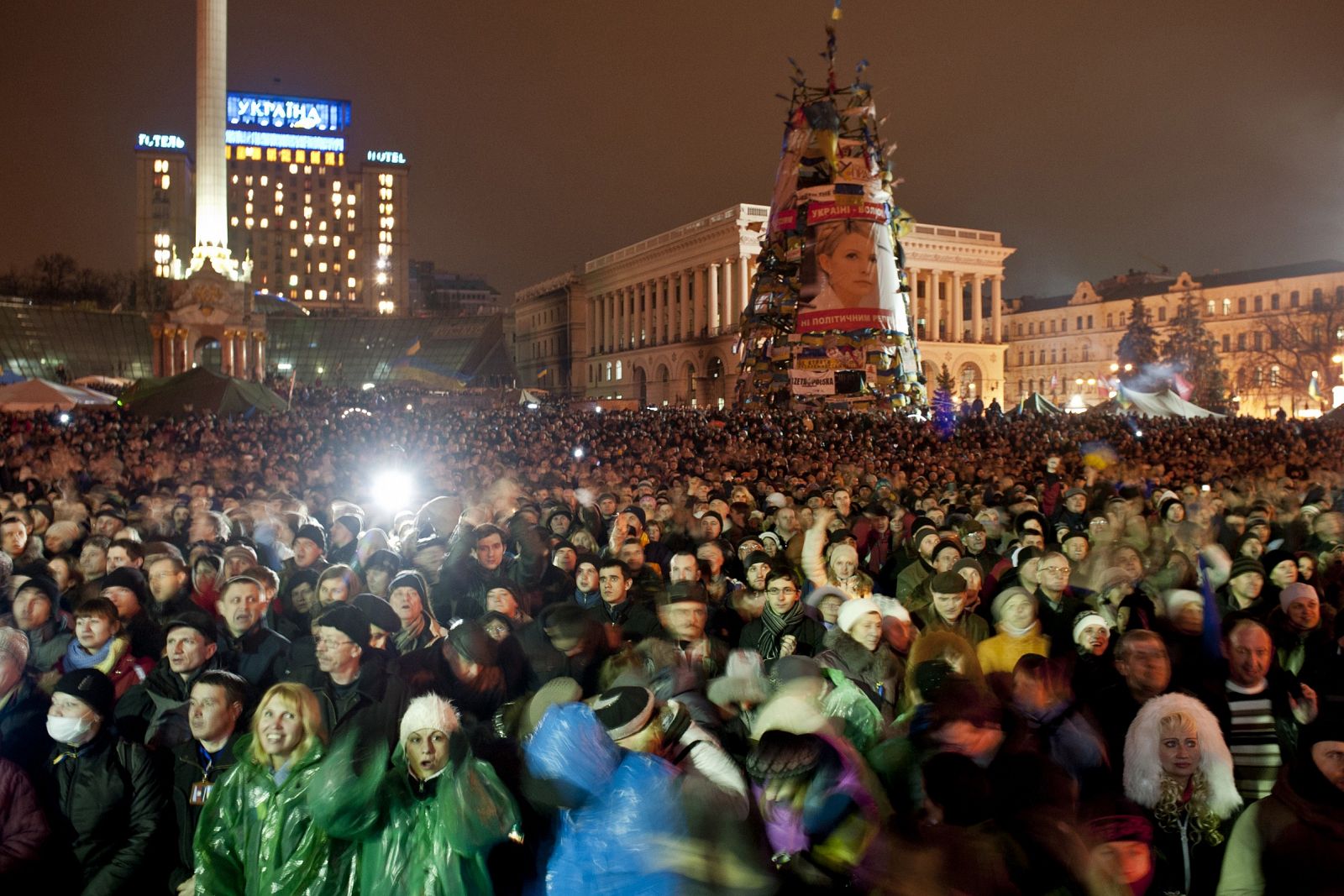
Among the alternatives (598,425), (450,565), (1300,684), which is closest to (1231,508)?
(1300,684)

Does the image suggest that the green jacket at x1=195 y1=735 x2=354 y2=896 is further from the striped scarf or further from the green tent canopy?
the green tent canopy

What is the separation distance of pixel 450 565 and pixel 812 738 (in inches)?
175

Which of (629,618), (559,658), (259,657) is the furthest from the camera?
(629,618)

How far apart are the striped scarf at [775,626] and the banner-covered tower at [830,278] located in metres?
19.3

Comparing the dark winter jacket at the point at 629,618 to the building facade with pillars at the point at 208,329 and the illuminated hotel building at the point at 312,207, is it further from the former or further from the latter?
the illuminated hotel building at the point at 312,207

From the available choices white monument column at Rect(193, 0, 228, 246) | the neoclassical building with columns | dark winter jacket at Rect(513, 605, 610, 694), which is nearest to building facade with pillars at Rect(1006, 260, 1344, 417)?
the neoclassical building with columns

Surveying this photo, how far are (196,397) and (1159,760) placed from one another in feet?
66.8

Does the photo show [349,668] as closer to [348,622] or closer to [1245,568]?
[348,622]

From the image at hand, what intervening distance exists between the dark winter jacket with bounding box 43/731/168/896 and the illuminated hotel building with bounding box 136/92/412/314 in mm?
114464

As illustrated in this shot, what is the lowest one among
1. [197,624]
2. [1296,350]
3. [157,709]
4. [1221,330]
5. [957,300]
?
[157,709]

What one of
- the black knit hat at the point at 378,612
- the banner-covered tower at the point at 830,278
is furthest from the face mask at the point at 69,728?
the banner-covered tower at the point at 830,278

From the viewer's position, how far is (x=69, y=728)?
3.79 meters

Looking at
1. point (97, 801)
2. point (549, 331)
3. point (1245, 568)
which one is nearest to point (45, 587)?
point (97, 801)

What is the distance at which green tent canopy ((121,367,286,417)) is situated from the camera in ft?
67.2
